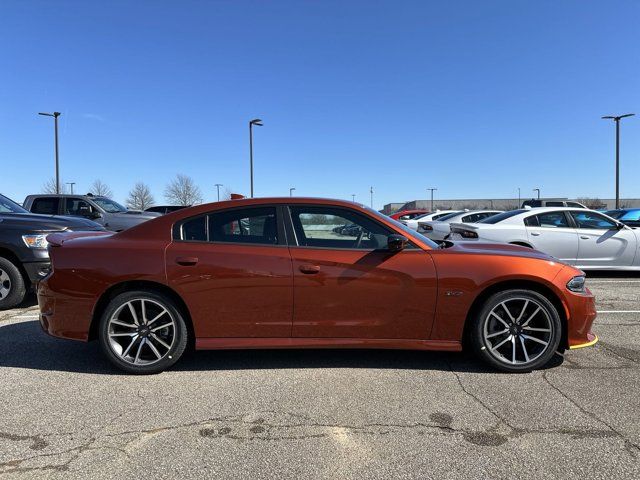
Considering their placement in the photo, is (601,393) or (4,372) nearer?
(601,393)

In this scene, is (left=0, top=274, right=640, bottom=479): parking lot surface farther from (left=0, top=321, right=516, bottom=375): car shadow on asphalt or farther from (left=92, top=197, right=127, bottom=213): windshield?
(left=92, top=197, right=127, bottom=213): windshield

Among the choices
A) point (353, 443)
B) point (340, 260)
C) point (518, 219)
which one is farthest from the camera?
point (518, 219)

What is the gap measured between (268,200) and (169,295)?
1.18m

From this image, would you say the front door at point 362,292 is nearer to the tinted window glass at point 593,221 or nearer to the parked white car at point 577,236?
the parked white car at point 577,236

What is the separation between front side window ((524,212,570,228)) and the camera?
354 inches

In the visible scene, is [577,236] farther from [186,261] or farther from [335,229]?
[186,261]

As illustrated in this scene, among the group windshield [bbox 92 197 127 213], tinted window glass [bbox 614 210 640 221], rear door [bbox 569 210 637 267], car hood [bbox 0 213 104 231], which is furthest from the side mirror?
tinted window glass [bbox 614 210 640 221]

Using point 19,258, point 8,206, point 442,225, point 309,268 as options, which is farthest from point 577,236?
point 8,206

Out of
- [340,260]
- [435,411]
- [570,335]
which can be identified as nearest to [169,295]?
[340,260]

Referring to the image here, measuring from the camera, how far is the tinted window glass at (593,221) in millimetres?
8844

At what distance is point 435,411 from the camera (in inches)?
125

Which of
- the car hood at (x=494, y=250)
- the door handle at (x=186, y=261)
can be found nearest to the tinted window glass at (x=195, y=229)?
the door handle at (x=186, y=261)

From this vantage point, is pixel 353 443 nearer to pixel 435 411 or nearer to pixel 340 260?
pixel 435 411

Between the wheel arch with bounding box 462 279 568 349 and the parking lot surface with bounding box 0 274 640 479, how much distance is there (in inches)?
16.0
